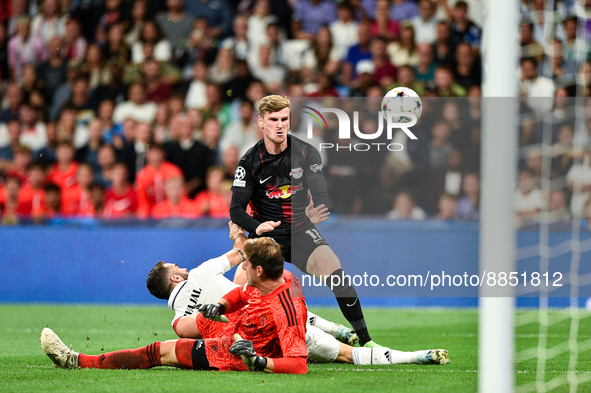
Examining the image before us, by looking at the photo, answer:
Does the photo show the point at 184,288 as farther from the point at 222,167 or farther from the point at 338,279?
the point at 222,167

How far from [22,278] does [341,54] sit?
5.61 meters

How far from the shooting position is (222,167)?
9.65m

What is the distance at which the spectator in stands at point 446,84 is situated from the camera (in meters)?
9.70

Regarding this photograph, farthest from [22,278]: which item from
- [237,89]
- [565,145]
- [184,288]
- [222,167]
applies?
[565,145]

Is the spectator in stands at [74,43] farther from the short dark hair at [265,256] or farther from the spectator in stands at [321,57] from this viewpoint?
the short dark hair at [265,256]

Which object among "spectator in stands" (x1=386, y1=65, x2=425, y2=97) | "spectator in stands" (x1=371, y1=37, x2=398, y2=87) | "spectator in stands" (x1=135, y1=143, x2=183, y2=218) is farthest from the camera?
"spectator in stands" (x1=371, y1=37, x2=398, y2=87)

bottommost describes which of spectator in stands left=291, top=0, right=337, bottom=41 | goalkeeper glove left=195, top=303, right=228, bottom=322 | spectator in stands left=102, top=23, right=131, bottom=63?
goalkeeper glove left=195, top=303, right=228, bottom=322

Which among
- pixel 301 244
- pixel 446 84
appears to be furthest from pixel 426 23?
pixel 301 244

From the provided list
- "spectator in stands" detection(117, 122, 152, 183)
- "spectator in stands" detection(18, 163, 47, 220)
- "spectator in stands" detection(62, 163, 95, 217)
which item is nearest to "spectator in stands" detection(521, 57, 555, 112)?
"spectator in stands" detection(117, 122, 152, 183)

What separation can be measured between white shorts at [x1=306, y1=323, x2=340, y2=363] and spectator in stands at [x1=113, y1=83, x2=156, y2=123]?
21.3 feet

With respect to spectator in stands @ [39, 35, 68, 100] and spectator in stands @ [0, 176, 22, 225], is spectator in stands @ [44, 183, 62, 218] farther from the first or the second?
spectator in stands @ [39, 35, 68, 100]

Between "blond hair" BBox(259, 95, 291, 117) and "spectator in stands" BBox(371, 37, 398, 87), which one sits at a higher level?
"spectator in stands" BBox(371, 37, 398, 87)

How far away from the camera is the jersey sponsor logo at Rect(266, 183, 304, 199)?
5.66 meters

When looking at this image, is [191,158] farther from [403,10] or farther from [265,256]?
[265,256]
